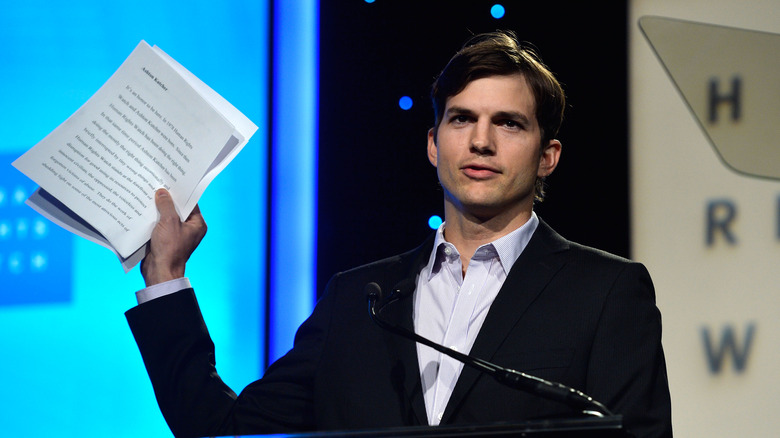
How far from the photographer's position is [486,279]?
153cm

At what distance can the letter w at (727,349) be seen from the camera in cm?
217

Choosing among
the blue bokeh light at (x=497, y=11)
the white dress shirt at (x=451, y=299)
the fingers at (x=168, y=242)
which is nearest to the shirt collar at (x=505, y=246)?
A: the white dress shirt at (x=451, y=299)

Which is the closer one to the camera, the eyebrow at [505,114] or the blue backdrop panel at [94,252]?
the eyebrow at [505,114]

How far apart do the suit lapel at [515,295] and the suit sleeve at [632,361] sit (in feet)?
0.40

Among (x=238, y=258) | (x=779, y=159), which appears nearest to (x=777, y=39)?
(x=779, y=159)

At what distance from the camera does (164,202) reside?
1.46 meters

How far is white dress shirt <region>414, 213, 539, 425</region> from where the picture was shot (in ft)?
4.69

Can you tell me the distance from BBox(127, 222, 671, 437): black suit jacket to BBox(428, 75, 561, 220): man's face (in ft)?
0.35

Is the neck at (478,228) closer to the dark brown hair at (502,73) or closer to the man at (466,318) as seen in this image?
the man at (466,318)

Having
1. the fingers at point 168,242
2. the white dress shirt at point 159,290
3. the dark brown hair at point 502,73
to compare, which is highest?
the dark brown hair at point 502,73

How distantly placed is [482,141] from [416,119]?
2.00ft

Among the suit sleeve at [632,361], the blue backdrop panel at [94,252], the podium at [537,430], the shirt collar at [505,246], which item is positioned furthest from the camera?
the blue backdrop panel at [94,252]

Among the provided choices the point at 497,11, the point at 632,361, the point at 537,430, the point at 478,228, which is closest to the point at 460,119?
Answer: the point at 478,228

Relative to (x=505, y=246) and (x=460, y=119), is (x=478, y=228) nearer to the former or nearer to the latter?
(x=505, y=246)
